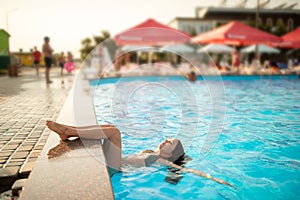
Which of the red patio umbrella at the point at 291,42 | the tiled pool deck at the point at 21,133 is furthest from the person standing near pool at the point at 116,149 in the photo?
the red patio umbrella at the point at 291,42

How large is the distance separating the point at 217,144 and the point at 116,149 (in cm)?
217

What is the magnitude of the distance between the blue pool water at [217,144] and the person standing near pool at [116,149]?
113 mm

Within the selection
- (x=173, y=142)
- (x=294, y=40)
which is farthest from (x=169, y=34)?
(x=173, y=142)

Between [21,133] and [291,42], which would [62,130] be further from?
→ [291,42]

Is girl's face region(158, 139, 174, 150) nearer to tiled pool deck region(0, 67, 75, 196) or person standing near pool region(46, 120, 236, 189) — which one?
person standing near pool region(46, 120, 236, 189)

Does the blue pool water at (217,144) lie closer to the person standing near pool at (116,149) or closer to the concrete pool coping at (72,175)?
the person standing near pool at (116,149)

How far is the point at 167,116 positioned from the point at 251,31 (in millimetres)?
11326

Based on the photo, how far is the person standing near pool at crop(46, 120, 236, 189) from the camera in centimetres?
295

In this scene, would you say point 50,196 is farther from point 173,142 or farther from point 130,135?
point 130,135

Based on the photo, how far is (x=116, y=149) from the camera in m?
3.03

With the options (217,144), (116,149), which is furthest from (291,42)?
(116,149)

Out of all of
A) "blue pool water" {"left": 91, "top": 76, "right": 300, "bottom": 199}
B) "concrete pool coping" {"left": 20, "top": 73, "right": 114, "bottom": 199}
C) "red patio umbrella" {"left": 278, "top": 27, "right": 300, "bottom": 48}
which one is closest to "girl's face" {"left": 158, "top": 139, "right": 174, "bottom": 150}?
"blue pool water" {"left": 91, "top": 76, "right": 300, "bottom": 199}

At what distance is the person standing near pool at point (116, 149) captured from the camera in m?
2.95

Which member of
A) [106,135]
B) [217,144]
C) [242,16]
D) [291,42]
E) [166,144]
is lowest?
[217,144]
